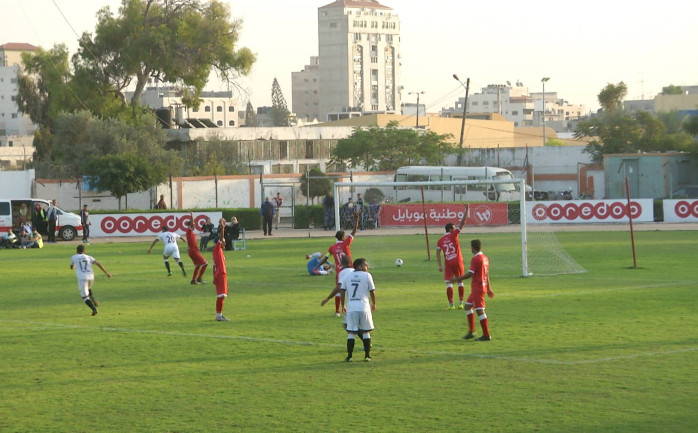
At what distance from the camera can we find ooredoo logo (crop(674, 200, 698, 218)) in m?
53.9

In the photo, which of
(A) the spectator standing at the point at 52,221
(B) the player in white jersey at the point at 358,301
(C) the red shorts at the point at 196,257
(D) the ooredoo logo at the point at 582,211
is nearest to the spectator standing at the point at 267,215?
(A) the spectator standing at the point at 52,221

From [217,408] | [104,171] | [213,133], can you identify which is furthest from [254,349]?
[213,133]

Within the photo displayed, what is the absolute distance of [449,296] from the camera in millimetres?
21984

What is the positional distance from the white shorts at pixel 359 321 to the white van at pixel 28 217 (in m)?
38.1

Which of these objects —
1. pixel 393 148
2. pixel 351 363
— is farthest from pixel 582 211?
pixel 351 363

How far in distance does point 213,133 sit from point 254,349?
71.8 m

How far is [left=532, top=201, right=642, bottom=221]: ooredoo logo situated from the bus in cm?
246

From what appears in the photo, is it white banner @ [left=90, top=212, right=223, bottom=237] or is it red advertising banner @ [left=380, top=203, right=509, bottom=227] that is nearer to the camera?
red advertising banner @ [left=380, top=203, right=509, bottom=227]

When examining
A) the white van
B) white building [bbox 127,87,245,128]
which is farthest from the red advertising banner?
white building [bbox 127,87,245,128]

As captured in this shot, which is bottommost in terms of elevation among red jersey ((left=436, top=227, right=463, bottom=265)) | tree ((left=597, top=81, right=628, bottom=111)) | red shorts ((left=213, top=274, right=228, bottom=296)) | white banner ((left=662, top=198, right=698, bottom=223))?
red shorts ((left=213, top=274, right=228, bottom=296))

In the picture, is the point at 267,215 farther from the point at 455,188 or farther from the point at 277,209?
the point at 455,188

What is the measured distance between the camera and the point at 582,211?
5400 centimetres

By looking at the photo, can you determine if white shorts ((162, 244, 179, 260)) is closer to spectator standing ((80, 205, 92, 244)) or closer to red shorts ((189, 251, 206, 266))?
red shorts ((189, 251, 206, 266))

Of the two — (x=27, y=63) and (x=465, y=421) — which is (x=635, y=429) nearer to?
(x=465, y=421)
